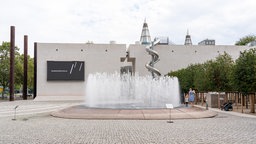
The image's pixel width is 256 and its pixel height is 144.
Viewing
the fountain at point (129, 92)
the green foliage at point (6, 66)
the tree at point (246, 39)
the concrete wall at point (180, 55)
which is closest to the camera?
the fountain at point (129, 92)

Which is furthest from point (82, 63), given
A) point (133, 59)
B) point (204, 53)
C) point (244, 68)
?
point (244, 68)

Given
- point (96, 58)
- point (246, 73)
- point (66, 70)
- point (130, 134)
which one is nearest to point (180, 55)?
point (96, 58)

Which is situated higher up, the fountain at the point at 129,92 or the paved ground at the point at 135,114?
the fountain at the point at 129,92

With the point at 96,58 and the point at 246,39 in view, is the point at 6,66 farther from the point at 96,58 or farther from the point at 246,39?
the point at 246,39

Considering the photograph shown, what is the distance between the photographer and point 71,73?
4269 centimetres

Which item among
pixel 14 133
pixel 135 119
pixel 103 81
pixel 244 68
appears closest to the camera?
pixel 14 133

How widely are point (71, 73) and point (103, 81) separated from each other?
20.8 metres

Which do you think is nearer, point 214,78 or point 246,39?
point 214,78

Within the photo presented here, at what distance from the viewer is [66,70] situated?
4275cm

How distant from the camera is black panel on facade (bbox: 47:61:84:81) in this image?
42469mm

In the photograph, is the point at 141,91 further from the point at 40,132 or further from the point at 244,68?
the point at 40,132

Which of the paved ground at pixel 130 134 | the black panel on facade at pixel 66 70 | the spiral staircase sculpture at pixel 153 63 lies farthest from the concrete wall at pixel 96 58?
the paved ground at pixel 130 134

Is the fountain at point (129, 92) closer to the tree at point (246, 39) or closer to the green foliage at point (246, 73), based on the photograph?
the green foliage at point (246, 73)

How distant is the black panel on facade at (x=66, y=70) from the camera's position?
42.5 metres
